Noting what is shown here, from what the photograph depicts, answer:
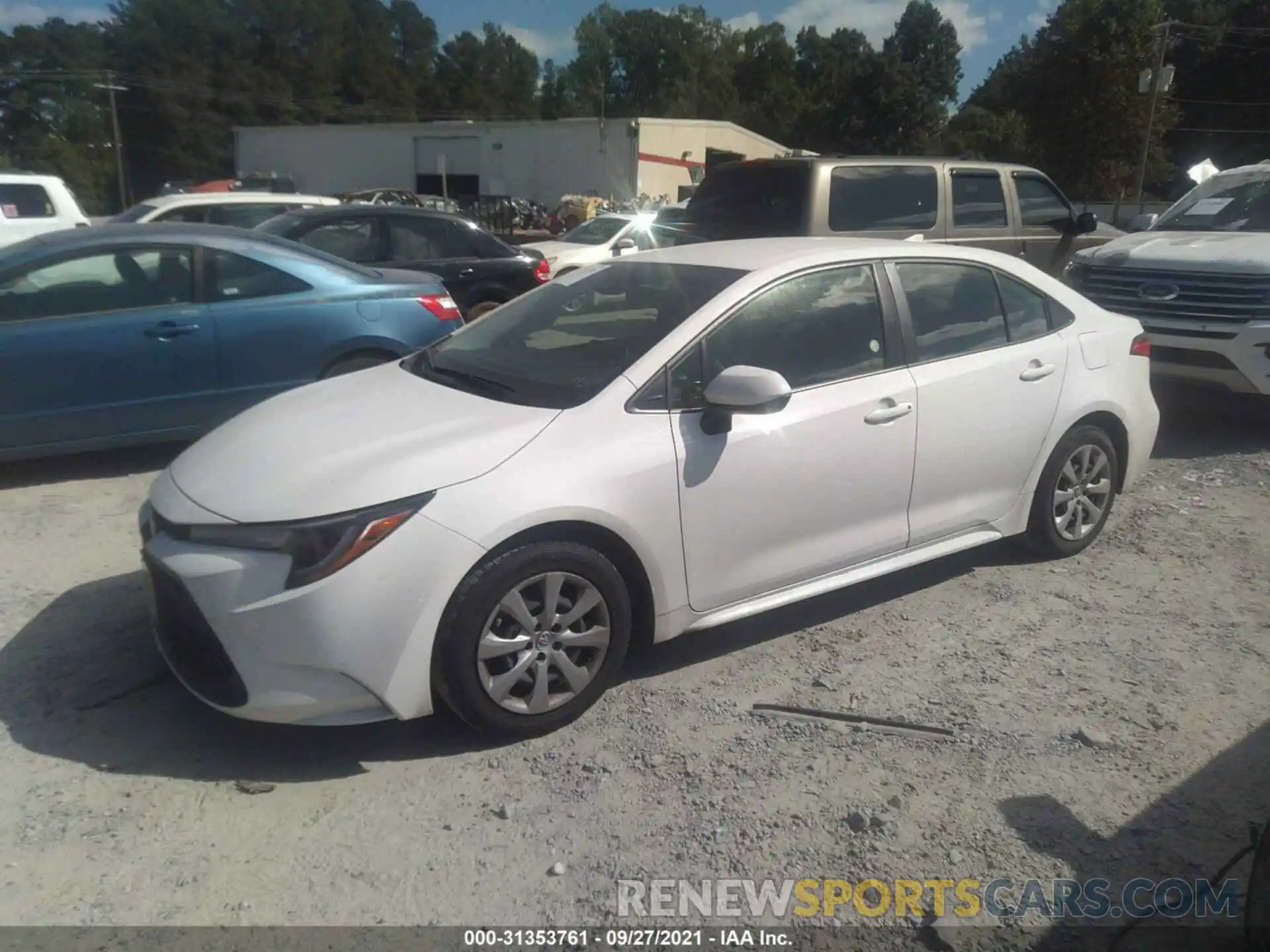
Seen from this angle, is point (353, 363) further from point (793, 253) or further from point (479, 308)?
point (479, 308)

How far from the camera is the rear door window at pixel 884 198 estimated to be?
8.15m

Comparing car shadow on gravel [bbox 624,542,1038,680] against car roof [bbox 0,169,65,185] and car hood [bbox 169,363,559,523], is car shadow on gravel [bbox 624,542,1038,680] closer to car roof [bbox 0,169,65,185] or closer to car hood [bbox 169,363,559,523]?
car hood [bbox 169,363,559,523]

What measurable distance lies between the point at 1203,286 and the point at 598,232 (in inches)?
405

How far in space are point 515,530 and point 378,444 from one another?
23.4 inches

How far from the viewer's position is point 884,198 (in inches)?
328

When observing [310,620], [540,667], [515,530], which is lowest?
[540,667]

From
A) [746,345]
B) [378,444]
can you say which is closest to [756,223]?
[746,345]

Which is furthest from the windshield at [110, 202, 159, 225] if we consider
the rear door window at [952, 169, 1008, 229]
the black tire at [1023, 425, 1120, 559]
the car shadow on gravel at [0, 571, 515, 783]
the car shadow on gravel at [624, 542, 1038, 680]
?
the black tire at [1023, 425, 1120, 559]

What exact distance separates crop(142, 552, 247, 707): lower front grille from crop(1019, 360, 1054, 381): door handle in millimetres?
3424

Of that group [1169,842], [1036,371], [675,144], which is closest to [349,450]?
[1169,842]

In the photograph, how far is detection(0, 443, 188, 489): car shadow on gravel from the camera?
20.2 feet

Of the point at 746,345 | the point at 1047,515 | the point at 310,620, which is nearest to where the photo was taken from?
the point at 310,620

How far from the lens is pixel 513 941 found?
8.56 ft

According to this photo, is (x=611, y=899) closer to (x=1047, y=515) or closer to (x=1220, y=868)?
(x=1220, y=868)
